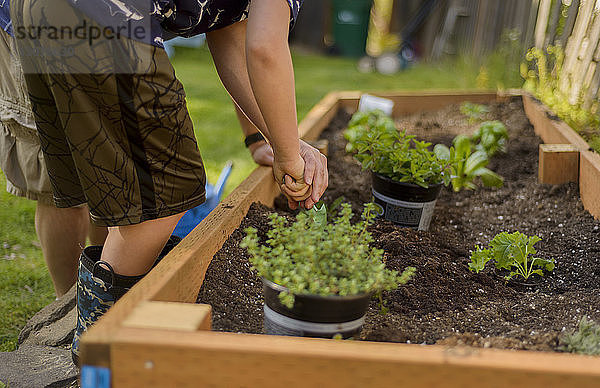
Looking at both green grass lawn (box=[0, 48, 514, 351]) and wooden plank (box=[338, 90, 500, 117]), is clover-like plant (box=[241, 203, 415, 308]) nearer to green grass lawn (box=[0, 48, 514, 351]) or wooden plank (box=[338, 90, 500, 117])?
green grass lawn (box=[0, 48, 514, 351])

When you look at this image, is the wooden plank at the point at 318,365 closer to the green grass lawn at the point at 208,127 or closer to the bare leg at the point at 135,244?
the bare leg at the point at 135,244

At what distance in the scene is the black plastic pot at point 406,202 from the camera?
79.9 inches

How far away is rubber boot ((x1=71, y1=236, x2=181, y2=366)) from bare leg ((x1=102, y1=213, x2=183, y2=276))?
1.1 inches

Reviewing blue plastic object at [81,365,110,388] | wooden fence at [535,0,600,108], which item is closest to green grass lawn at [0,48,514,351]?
blue plastic object at [81,365,110,388]

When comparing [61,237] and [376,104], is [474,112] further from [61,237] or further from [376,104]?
[61,237]

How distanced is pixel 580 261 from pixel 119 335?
4.73ft

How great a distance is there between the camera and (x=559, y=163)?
7.75 ft

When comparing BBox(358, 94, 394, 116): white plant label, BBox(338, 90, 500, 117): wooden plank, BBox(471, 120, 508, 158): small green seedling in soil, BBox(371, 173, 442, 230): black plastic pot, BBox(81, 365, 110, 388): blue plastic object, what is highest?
BBox(81, 365, 110, 388): blue plastic object

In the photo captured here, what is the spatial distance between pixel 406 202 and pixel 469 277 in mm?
428

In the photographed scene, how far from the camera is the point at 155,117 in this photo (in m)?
1.36

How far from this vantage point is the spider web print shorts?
1290mm

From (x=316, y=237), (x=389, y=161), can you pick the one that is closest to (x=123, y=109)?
(x=316, y=237)

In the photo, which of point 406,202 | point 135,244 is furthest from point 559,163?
point 135,244

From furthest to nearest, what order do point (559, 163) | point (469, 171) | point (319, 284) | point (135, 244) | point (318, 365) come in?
point (469, 171), point (559, 163), point (135, 244), point (319, 284), point (318, 365)
